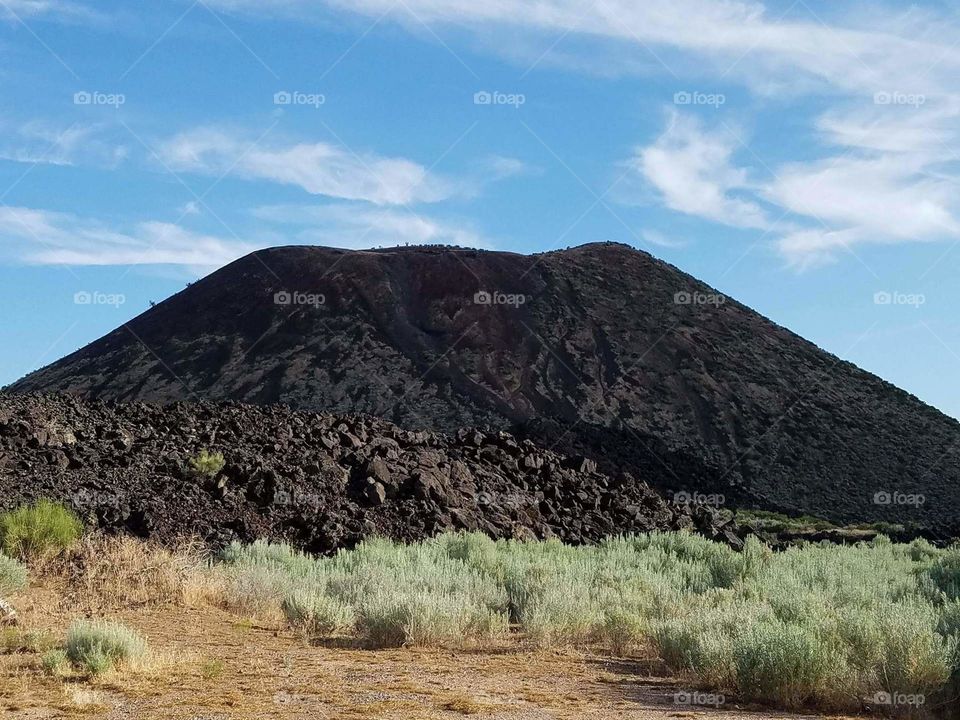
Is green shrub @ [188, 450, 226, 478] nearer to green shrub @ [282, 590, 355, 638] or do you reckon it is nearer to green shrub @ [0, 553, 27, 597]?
green shrub @ [0, 553, 27, 597]

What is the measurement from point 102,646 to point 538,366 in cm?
5107

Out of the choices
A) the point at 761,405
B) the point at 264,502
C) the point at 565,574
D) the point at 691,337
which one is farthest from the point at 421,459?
the point at 691,337

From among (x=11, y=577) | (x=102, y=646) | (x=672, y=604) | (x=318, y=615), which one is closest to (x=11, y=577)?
(x=11, y=577)

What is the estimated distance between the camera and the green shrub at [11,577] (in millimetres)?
10789

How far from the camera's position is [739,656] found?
761cm

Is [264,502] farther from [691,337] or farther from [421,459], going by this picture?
[691,337]

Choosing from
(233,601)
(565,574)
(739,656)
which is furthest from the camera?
(565,574)

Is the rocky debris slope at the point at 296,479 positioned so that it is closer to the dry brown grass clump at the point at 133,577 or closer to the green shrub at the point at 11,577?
the dry brown grass clump at the point at 133,577

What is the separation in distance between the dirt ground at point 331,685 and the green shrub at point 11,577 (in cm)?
118

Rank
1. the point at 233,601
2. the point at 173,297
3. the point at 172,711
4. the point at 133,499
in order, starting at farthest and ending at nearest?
the point at 173,297
the point at 133,499
the point at 233,601
the point at 172,711

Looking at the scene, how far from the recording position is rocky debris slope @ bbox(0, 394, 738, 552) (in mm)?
15625

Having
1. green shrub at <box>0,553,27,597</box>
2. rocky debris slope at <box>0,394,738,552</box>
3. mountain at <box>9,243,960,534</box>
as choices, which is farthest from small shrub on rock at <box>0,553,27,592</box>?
mountain at <box>9,243,960,534</box>

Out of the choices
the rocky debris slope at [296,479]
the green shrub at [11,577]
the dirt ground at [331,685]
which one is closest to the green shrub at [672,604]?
the dirt ground at [331,685]

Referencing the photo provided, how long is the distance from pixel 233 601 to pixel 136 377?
4765cm
